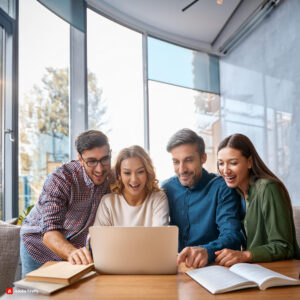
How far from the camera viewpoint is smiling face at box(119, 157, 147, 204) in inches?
71.8

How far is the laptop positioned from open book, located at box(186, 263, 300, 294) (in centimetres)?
12

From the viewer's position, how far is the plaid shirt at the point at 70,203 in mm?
1907

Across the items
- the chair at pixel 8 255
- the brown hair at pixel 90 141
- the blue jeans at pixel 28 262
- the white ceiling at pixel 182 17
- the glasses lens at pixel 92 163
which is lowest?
the blue jeans at pixel 28 262

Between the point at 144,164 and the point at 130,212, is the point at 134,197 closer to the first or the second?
the point at 130,212

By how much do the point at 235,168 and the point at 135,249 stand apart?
89 centimetres

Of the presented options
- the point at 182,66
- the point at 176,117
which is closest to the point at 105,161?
the point at 176,117

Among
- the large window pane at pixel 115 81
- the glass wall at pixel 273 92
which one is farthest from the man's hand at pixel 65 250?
the glass wall at pixel 273 92

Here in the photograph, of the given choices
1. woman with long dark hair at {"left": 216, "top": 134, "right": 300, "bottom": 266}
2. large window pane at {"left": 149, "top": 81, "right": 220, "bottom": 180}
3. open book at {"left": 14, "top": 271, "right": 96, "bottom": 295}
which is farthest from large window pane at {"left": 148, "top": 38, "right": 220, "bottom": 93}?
open book at {"left": 14, "top": 271, "right": 96, "bottom": 295}

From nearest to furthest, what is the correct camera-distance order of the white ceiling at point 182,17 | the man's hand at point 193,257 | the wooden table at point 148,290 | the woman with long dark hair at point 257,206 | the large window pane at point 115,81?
the wooden table at point 148,290 → the man's hand at point 193,257 → the woman with long dark hair at point 257,206 → the large window pane at point 115,81 → the white ceiling at point 182,17

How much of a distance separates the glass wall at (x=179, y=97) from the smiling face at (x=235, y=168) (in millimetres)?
2498

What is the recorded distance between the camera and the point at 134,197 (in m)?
1.87

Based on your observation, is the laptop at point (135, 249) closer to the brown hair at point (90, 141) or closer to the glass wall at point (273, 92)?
the brown hair at point (90, 141)

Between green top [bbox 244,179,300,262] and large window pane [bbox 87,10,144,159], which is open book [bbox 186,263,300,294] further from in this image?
large window pane [bbox 87,10,144,159]

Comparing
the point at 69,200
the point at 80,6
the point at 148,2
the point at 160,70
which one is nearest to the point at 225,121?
the point at 160,70
